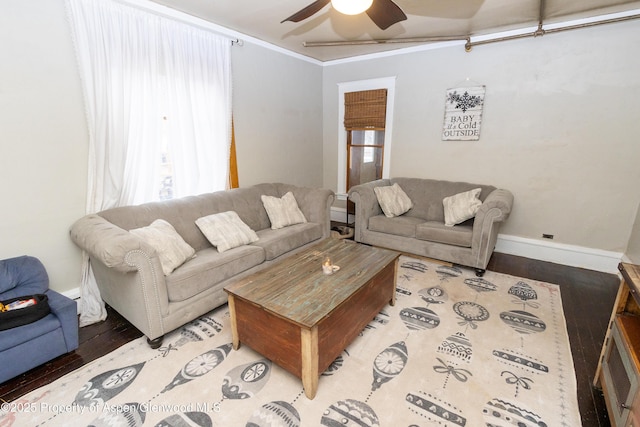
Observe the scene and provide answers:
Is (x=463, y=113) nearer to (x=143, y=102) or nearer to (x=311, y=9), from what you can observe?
(x=311, y=9)

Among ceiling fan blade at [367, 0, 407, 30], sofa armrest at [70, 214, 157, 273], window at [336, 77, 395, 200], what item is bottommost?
sofa armrest at [70, 214, 157, 273]

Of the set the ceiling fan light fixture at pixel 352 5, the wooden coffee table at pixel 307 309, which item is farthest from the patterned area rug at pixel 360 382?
the ceiling fan light fixture at pixel 352 5

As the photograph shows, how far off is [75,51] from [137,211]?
4.34ft

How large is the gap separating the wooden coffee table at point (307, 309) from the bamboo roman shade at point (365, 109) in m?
2.81

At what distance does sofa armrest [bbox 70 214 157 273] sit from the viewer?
6.19 feet

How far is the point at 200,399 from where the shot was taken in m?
1.68

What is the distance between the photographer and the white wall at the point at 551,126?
3.08 m

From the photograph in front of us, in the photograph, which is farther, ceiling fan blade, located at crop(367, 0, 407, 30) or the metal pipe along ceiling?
the metal pipe along ceiling

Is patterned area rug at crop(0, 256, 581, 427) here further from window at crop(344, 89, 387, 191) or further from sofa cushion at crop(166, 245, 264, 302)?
window at crop(344, 89, 387, 191)

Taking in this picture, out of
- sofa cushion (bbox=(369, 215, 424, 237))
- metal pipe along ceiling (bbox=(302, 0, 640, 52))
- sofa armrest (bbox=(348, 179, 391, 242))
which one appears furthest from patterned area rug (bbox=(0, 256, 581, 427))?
metal pipe along ceiling (bbox=(302, 0, 640, 52))

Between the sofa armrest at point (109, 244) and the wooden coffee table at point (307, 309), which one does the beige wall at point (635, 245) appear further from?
the sofa armrest at point (109, 244)

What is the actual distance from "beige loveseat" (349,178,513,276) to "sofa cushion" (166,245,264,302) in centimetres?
163

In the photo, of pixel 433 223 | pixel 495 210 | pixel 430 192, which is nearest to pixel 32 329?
pixel 433 223

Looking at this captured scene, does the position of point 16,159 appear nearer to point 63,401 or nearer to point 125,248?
point 125,248
